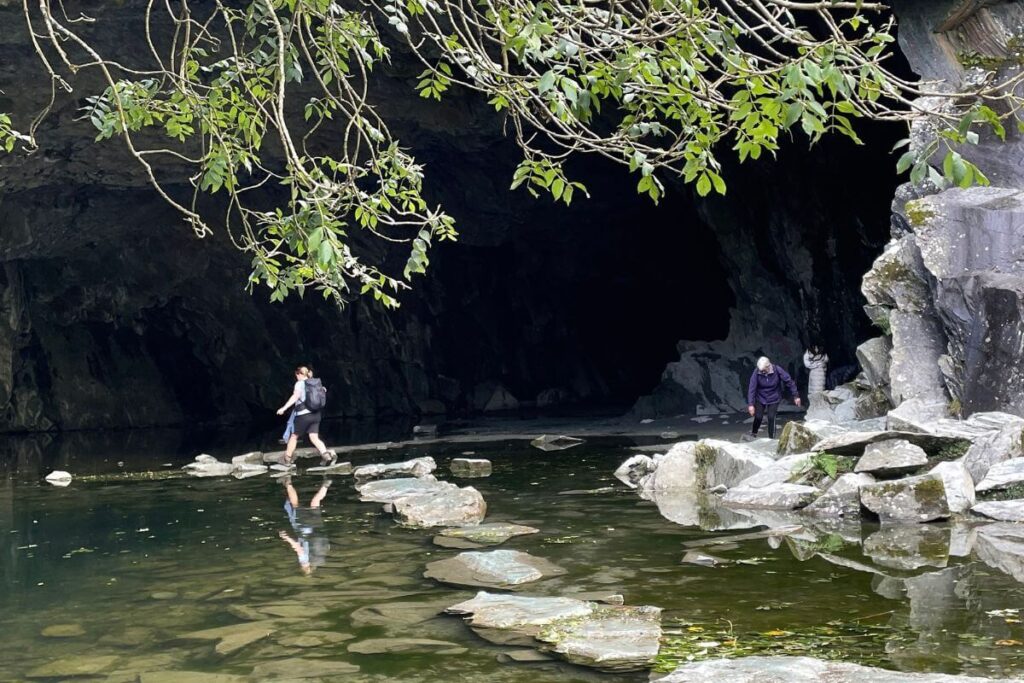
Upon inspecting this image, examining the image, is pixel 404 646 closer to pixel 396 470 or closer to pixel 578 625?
pixel 578 625

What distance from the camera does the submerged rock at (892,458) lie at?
999cm

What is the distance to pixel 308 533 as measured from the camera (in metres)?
9.84

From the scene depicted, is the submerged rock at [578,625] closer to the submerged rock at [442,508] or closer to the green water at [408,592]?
the green water at [408,592]

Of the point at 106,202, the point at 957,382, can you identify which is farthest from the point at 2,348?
the point at 957,382

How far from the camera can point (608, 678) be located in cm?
512

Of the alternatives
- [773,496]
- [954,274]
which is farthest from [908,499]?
[954,274]

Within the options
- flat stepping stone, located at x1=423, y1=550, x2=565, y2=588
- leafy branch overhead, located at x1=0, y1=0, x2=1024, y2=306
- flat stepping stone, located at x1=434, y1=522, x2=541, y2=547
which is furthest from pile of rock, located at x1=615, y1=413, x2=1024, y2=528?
leafy branch overhead, located at x1=0, y1=0, x2=1024, y2=306

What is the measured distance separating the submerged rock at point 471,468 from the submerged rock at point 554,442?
11.3 feet

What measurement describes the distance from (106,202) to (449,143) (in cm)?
798

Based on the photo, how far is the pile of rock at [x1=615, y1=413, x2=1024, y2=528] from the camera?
30.6ft

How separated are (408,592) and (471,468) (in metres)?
7.58

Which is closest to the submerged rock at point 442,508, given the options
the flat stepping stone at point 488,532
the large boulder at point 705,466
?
the flat stepping stone at point 488,532

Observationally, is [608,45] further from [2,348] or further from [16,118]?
[2,348]

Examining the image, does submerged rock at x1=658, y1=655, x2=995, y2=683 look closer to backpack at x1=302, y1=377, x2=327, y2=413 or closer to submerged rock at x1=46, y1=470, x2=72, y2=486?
backpack at x1=302, y1=377, x2=327, y2=413
